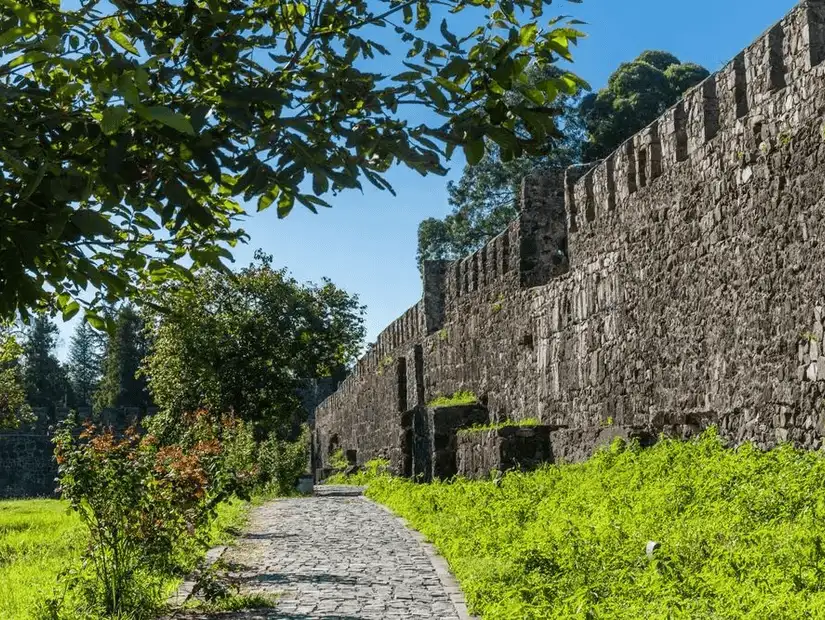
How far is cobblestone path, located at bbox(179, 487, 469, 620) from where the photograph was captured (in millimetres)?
6863

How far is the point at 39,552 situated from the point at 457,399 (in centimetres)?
764

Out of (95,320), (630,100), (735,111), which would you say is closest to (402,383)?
(735,111)

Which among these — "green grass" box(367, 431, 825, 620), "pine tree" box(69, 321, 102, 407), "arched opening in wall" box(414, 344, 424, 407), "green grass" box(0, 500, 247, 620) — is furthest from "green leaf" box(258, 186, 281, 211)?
"pine tree" box(69, 321, 102, 407)

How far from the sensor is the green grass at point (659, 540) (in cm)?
498

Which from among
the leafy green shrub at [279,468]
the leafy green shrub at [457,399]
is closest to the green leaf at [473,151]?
the leafy green shrub at [457,399]

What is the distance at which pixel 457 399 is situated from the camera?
17750 millimetres

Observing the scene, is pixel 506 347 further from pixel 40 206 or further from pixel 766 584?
pixel 40 206

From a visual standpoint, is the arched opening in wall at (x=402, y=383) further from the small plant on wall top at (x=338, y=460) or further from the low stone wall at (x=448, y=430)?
the small plant on wall top at (x=338, y=460)

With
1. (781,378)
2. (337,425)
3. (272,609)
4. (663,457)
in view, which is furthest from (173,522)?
(337,425)

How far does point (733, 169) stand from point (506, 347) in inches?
262

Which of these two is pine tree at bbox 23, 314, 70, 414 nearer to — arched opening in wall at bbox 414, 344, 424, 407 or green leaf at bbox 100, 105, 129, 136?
arched opening in wall at bbox 414, 344, 424, 407

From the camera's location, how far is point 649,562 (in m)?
6.01

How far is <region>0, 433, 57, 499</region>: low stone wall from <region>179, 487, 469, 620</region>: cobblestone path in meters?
24.5

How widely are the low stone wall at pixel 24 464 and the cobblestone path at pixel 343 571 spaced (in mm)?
24508
